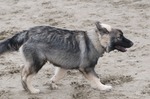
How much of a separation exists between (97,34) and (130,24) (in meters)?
3.68

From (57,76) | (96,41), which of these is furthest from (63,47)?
(57,76)

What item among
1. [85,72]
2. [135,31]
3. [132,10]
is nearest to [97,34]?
[85,72]

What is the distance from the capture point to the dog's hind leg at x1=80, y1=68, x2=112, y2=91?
6.28 m

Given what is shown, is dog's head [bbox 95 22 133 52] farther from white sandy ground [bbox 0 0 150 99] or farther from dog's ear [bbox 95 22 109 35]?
white sandy ground [bbox 0 0 150 99]

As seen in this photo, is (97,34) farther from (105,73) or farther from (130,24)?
(130,24)

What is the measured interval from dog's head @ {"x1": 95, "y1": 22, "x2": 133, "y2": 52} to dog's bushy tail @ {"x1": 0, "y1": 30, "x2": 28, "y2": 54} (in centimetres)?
103

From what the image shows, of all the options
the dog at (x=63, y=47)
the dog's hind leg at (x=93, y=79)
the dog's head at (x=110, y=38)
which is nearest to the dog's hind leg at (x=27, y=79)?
the dog at (x=63, y=47)

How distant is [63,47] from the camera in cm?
625

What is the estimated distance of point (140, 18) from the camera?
10188mm

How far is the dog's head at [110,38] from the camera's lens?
20.3 ft

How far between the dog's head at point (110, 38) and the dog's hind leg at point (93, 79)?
0.39 metres

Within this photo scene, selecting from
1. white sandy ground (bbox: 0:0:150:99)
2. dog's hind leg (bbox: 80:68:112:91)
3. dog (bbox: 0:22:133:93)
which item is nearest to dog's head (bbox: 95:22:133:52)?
dog (bbox: 0:22:133:93)

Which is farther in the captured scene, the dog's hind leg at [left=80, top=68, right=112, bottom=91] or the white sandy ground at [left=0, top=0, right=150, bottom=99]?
the white sandy ground at [left=0, top=0, right=150, bottom=99]

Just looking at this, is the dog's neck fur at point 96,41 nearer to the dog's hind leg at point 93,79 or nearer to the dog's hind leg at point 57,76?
the dog's hind leg at point 93,79
